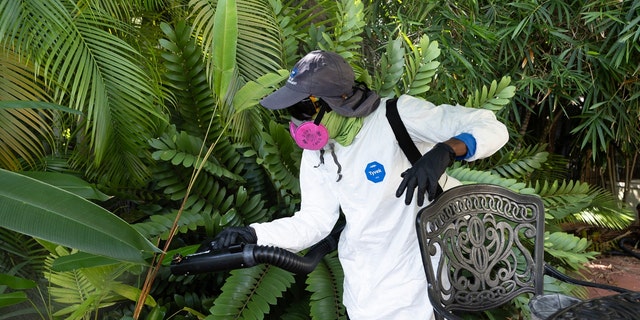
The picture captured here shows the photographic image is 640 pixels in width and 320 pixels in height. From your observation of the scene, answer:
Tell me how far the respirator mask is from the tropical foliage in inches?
4.5

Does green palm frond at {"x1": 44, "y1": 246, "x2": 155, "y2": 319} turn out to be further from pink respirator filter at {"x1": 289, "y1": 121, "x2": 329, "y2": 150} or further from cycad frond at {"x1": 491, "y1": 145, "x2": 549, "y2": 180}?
cycad frond at {"x1": 491, "y1": 145, "x2": 549, "y2": 180}

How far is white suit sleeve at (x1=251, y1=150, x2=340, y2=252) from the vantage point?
1695mm

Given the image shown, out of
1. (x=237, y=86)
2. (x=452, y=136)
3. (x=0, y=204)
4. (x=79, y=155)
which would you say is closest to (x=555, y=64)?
(x=237, y=86)

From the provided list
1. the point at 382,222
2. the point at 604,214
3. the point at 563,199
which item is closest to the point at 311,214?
the point at 382,222

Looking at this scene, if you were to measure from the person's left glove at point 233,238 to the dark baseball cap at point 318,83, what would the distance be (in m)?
0.35

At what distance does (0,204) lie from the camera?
47.5 inches

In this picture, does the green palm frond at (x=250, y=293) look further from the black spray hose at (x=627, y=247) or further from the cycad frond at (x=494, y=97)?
the black spray hose at (x=627, y=247)

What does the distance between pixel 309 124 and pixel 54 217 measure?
0.66m

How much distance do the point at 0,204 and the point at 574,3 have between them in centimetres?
321

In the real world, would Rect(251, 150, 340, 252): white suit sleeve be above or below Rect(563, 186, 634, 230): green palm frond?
above

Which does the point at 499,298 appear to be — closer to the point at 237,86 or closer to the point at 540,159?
the point at 237,86

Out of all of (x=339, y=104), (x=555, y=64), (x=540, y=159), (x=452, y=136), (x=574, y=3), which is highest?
(x=339, y=104)

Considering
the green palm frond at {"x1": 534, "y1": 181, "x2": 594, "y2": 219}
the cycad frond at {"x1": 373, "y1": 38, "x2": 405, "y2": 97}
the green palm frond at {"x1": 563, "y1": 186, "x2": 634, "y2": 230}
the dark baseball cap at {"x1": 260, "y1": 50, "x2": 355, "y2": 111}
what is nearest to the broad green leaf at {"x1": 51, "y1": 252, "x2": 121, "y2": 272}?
the dark baseball cap at {"x1": 260, "y1": 50, "x2": 355, "y2": 111}

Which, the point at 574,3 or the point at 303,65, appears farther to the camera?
the point at 574,3
